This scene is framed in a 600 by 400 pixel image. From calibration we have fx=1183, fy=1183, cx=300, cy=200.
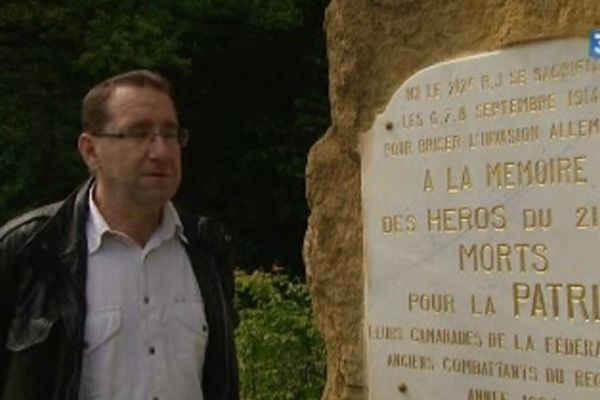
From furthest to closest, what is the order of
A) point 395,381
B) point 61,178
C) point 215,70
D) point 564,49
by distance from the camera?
point 215,70, point 61,178, point 395,381, point 564,49

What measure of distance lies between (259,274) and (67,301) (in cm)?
491

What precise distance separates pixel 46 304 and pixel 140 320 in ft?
0.75

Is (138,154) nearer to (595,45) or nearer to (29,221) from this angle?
(29,221)

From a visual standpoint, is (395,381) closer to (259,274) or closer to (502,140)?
(502,140)

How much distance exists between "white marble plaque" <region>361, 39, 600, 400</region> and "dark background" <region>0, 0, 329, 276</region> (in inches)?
361

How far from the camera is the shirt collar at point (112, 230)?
2.93 metres

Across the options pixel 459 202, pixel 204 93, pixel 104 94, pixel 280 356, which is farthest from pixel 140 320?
pixel 204 93

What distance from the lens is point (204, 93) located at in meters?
15.6

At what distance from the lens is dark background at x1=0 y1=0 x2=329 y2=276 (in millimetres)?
12648

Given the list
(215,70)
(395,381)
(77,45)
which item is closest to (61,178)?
(77,45)

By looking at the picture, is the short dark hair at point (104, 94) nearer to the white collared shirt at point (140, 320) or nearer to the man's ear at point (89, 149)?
the man's ear at point (89, 149)

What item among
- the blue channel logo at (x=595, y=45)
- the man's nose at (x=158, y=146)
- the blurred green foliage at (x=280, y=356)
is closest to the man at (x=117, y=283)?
the man's nose at (x=158, y=146)

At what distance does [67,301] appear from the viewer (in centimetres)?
283

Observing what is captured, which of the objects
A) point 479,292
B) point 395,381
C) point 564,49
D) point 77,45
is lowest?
point 395,381
